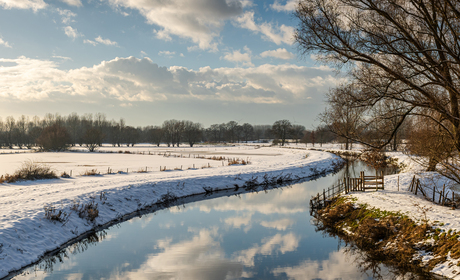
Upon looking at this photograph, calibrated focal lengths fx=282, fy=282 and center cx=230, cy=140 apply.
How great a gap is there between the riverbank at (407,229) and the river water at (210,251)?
3.81 feet

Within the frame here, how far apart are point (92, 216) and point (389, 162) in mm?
44575

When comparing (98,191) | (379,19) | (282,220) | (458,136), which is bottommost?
(282,220)

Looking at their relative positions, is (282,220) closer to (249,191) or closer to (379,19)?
(249,191)

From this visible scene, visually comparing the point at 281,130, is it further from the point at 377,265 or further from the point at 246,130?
the point at 377,265

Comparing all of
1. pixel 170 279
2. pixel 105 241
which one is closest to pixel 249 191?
pixel 105 241

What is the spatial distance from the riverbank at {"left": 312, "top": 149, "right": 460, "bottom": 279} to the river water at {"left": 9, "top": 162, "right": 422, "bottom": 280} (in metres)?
1.16

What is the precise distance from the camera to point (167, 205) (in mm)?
20953

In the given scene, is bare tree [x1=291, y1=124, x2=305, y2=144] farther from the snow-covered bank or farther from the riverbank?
the riverbank

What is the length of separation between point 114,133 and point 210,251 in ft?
424

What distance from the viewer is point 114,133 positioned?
427 ft

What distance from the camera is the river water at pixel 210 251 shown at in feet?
33.7

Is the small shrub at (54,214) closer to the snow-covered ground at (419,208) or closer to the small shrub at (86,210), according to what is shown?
the small shrub at (86,210)

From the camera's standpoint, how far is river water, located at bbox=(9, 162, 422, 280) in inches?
404

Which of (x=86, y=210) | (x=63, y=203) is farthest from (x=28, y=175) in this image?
(x=86, y=210)
